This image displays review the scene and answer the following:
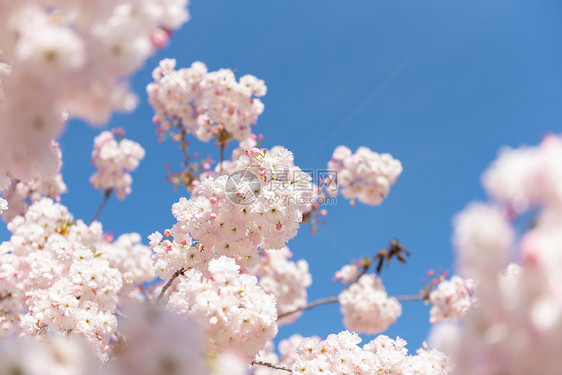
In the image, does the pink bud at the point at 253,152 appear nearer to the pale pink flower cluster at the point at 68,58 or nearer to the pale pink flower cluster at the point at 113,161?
the pale pink flower cluster at the point at 68,58

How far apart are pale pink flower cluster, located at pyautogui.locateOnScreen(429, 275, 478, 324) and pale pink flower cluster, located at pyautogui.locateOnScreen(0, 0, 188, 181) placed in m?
8.94

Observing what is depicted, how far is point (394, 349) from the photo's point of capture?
446 cm

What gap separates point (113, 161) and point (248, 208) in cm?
813

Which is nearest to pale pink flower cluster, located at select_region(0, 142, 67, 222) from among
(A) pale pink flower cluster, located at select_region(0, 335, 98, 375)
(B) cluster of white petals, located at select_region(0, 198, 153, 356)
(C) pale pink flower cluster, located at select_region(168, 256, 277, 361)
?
(B) cluster of white petals, located at select_region(0, 198, 153, 356)

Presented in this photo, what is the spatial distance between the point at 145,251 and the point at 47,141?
976cm

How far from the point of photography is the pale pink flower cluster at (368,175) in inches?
382

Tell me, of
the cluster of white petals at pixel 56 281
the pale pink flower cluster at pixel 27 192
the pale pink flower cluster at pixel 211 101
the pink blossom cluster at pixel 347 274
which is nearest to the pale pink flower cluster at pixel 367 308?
the pink blossom cluster at pixel 347 274

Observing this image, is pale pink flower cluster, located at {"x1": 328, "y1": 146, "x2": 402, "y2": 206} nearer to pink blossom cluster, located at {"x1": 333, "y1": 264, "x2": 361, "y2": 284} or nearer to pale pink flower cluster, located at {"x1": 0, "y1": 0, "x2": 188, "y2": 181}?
pink blossom cluster, located at {"x1": 333, "y1": 264, "x2": 361, "y2": 284}

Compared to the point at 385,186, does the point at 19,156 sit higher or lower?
lower

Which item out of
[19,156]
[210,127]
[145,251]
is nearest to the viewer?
[19,156]

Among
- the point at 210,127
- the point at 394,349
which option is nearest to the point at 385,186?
the point at 210,127

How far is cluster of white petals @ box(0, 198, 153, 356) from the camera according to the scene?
14.5ft

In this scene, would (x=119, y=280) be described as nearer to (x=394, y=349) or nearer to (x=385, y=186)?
(x=394, y=349)

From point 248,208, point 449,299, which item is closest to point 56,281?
point 248,208
